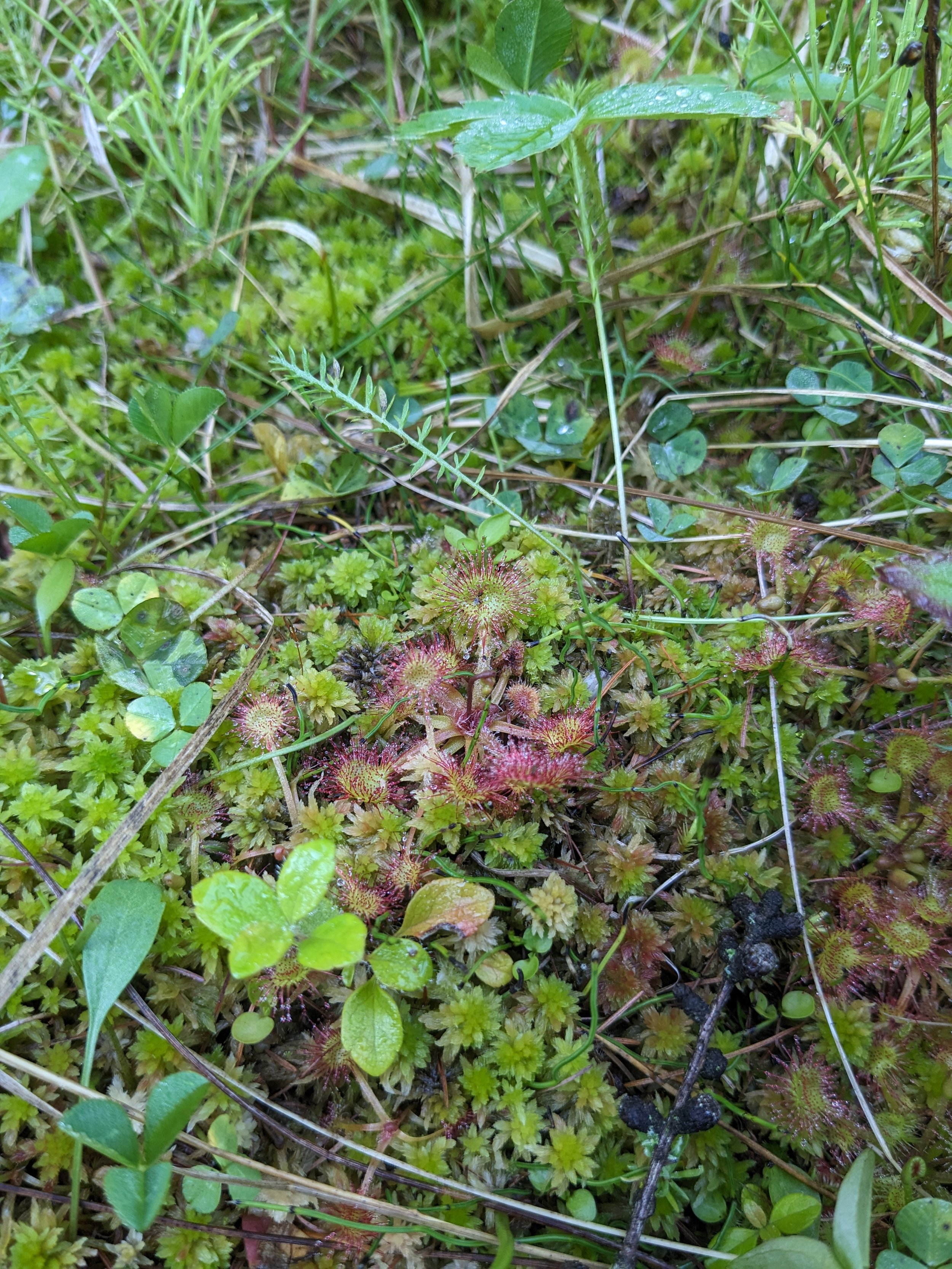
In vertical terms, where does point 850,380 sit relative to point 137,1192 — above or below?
above

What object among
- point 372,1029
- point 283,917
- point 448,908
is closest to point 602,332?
point 448,908

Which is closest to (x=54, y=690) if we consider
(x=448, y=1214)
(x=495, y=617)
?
(x=495, y=617)

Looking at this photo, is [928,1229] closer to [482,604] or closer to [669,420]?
[482,604]

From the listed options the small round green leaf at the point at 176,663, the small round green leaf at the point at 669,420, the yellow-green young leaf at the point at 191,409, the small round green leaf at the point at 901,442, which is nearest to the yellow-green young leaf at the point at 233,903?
the small round green leaf at the point at 176,663

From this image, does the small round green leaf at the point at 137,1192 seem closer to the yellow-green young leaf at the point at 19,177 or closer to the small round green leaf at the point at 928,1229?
the small round green leaf at the point at 928,1229

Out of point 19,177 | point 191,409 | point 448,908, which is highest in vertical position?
point 19,177
